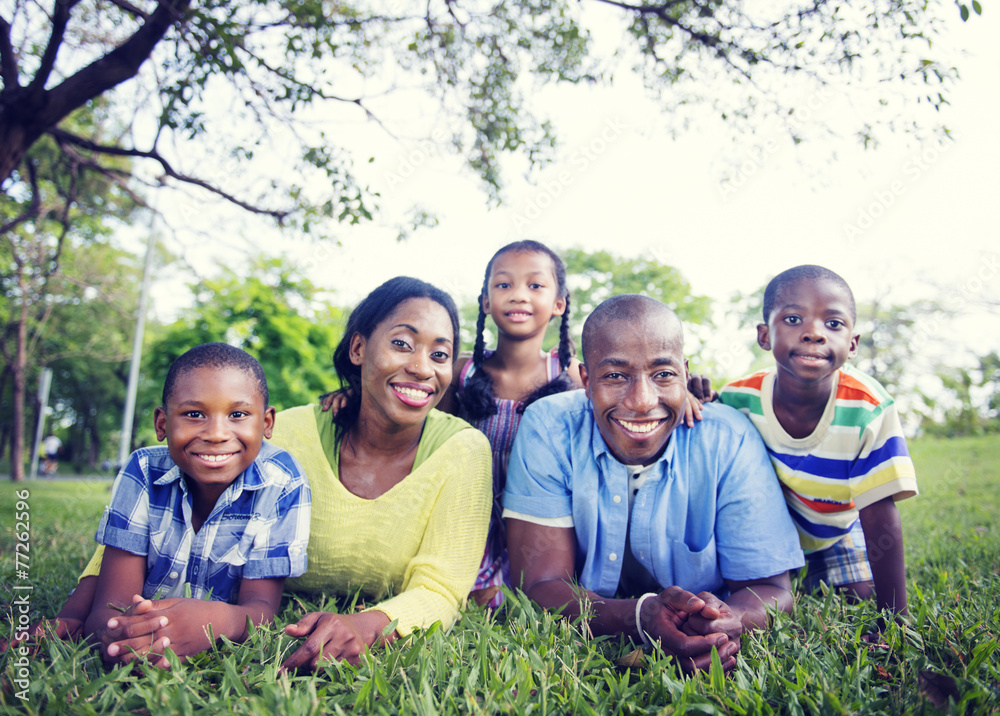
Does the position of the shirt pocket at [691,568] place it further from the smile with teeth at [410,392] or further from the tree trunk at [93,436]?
the tree trunk at [93,436]

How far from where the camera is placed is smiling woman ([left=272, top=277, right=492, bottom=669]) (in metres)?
2.58

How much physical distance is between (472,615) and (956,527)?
14.2 feet

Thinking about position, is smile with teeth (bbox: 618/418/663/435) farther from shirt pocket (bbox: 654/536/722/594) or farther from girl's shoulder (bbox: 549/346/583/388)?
girl's shoulder (bbox: 549/346/583/388)

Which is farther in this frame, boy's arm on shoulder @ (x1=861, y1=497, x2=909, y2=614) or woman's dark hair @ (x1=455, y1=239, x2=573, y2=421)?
woman's dark hair @ (x1=455, y1=239, x2=573, y2=421)

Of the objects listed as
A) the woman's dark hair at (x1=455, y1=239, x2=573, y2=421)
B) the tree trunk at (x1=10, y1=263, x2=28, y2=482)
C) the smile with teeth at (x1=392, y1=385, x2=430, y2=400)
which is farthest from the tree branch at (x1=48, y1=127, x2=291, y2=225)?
the tree trunk at (x1=10, y1=263, x2=28, y2=482)

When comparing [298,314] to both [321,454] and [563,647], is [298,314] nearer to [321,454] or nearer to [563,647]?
[321,454]

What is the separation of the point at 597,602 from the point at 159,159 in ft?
18.0

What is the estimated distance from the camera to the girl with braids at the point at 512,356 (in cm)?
345

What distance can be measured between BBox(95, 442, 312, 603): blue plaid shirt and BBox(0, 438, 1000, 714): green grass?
272 mm

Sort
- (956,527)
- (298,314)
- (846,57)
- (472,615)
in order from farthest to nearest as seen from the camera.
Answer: (298,314) → (956,527) → (846,57) → (472,615)

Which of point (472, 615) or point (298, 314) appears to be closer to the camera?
point (472, 615)

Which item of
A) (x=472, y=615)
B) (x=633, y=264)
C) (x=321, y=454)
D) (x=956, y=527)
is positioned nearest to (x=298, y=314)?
(x=321, y=454)

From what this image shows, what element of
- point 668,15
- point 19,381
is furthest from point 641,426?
point 19,381

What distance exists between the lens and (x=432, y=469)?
2635 millimetres
